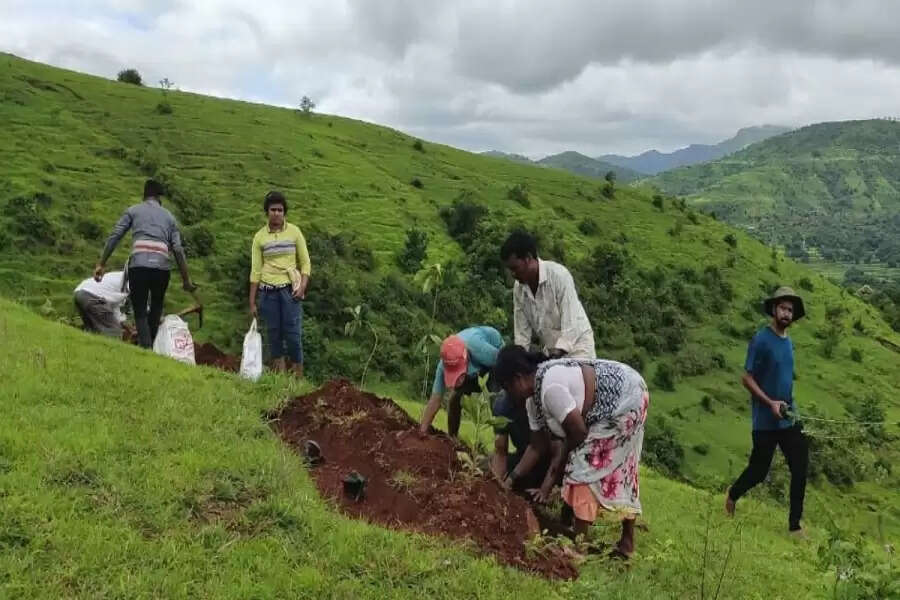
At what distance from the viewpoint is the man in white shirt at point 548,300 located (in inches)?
222

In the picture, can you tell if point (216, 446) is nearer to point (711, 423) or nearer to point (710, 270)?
point (711, 423)

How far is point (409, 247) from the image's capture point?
93.6 ft

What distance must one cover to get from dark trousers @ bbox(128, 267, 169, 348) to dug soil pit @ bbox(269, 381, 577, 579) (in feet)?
8.39

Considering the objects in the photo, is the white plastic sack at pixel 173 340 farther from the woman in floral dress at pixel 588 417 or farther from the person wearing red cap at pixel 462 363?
the woman in floral dress at pixel 588 417

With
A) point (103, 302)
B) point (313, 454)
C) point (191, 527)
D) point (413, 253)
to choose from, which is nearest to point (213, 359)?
point (103, 302)

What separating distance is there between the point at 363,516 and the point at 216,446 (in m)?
1.27

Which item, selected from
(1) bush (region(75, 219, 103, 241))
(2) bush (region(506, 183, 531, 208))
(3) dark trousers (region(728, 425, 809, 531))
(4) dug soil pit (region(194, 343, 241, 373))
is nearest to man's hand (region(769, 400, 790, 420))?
(3) dark trousers (region(728, 425, 809, 531))

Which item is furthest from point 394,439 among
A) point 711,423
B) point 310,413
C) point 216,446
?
point 711,423

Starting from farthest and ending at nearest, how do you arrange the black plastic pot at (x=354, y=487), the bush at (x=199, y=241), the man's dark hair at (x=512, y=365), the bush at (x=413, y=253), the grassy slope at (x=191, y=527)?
the bush at (x=413, y=253)
the bush at (x=199, y=241)
the black plastic pot at (x=354, y=487)
the man's dark hair at (x=512, y=365)
the grassy slope at (x=191, y=527)

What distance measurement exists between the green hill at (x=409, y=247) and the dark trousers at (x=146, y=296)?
3172 mm

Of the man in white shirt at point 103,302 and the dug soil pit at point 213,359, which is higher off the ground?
the man in white shirt at point 103,302

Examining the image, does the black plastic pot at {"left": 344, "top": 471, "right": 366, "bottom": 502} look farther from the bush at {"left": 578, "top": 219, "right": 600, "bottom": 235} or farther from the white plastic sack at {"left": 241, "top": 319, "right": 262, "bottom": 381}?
the bush at {"left": 578, "top": 219, "right": 600, "bottom": 235}

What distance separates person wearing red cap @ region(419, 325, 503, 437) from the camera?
6336 mm

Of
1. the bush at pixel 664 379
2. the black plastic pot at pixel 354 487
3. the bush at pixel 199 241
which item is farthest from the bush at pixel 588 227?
the black plastic pot at pixel 354 487
